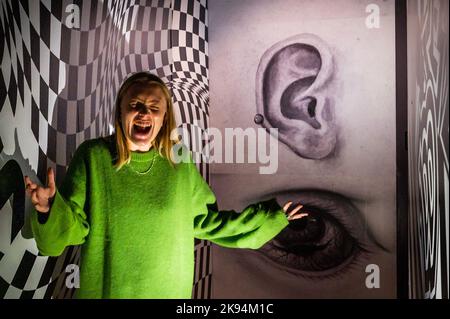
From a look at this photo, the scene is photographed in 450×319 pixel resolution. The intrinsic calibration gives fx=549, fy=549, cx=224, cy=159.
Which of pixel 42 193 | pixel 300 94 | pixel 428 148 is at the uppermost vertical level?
pixel 300 94

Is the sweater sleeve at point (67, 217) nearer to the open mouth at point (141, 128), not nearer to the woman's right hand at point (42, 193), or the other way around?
the woman's right hand at point (42, 193)

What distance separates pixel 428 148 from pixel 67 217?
1037 millimetres

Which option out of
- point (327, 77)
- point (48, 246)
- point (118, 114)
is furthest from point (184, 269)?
point (327, 77)

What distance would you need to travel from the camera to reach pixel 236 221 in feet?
5.37

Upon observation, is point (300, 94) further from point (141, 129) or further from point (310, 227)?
point (141, 129)

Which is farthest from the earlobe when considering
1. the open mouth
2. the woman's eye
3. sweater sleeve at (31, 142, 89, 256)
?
sweater sleeve at (31, 142, 89, 256)

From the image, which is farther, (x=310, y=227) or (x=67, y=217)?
(x=310, y=227)

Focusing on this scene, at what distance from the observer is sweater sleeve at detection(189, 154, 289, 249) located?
164 cm

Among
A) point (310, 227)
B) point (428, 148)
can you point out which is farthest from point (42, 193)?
point (428, 148)

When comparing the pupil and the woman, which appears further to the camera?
the pupil

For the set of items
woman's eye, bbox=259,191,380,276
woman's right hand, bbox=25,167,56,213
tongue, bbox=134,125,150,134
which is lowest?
woman's eye, bbox=259,191,380,276

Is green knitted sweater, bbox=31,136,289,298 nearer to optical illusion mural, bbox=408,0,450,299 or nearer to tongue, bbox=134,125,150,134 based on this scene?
tongue, bbox=134,125,150,134
